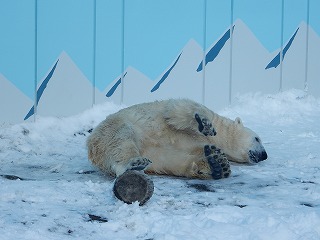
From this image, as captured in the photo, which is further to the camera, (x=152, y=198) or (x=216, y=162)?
(x=216, y=162)

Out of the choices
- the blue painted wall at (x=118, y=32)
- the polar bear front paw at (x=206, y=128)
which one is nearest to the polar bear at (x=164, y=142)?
the polar bear front paw at (x=206, y=128)

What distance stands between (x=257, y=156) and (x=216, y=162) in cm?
68

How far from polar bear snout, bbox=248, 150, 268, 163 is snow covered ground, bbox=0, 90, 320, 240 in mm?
58

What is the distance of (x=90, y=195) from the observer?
2.58 metres

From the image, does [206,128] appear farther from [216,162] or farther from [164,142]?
[164,142]

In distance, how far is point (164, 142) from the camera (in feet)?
11.4

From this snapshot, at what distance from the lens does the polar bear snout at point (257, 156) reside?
372 cm

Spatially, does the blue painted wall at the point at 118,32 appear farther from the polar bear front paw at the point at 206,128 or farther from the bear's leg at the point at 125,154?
the polar bear front paw at the point at 206,128

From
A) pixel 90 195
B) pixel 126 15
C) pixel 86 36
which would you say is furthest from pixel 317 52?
pixel 90 195

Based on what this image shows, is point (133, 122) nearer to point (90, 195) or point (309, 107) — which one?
point (90, 195)

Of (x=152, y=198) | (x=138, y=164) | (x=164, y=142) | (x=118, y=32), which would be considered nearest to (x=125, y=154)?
(x=138, y=164)

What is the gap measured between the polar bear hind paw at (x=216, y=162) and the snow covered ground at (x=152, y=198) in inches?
2.1

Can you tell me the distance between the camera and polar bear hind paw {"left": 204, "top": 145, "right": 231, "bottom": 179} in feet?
10.3

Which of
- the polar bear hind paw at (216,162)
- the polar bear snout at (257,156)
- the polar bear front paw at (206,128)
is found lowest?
the polar bear snout at (257,156)
